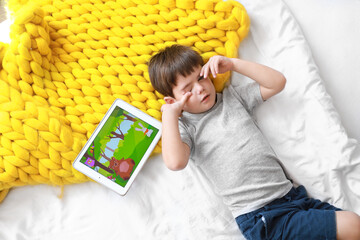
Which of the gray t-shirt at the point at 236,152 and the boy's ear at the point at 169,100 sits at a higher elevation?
the boy's ear at the point at 169,100

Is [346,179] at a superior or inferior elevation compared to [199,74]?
inferior

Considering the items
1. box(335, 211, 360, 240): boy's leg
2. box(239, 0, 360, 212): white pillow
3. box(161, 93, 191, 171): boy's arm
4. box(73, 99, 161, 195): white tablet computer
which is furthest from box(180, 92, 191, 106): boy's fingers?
box(335, 211, 360, 240): boy's leg

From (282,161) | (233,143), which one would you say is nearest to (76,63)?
(233,143)

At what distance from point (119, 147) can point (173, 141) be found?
0.56ft

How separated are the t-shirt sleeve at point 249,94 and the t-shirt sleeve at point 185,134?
168 mm

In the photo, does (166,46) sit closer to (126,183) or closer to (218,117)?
(218,117)

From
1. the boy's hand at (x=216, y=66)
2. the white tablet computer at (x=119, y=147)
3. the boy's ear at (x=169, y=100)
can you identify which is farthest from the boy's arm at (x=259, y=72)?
the white tablet computer at (x=119, y=147)

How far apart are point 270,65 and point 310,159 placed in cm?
29

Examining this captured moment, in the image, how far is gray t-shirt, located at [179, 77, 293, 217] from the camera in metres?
0.73

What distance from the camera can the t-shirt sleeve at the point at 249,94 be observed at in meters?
0.79

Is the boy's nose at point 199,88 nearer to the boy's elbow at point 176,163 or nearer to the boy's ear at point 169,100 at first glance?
the boy's ear at point 169,100

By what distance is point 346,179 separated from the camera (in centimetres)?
77

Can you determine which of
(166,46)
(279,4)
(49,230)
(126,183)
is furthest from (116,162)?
(279,4)

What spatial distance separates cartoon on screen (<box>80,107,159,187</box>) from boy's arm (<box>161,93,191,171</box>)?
83 mm
